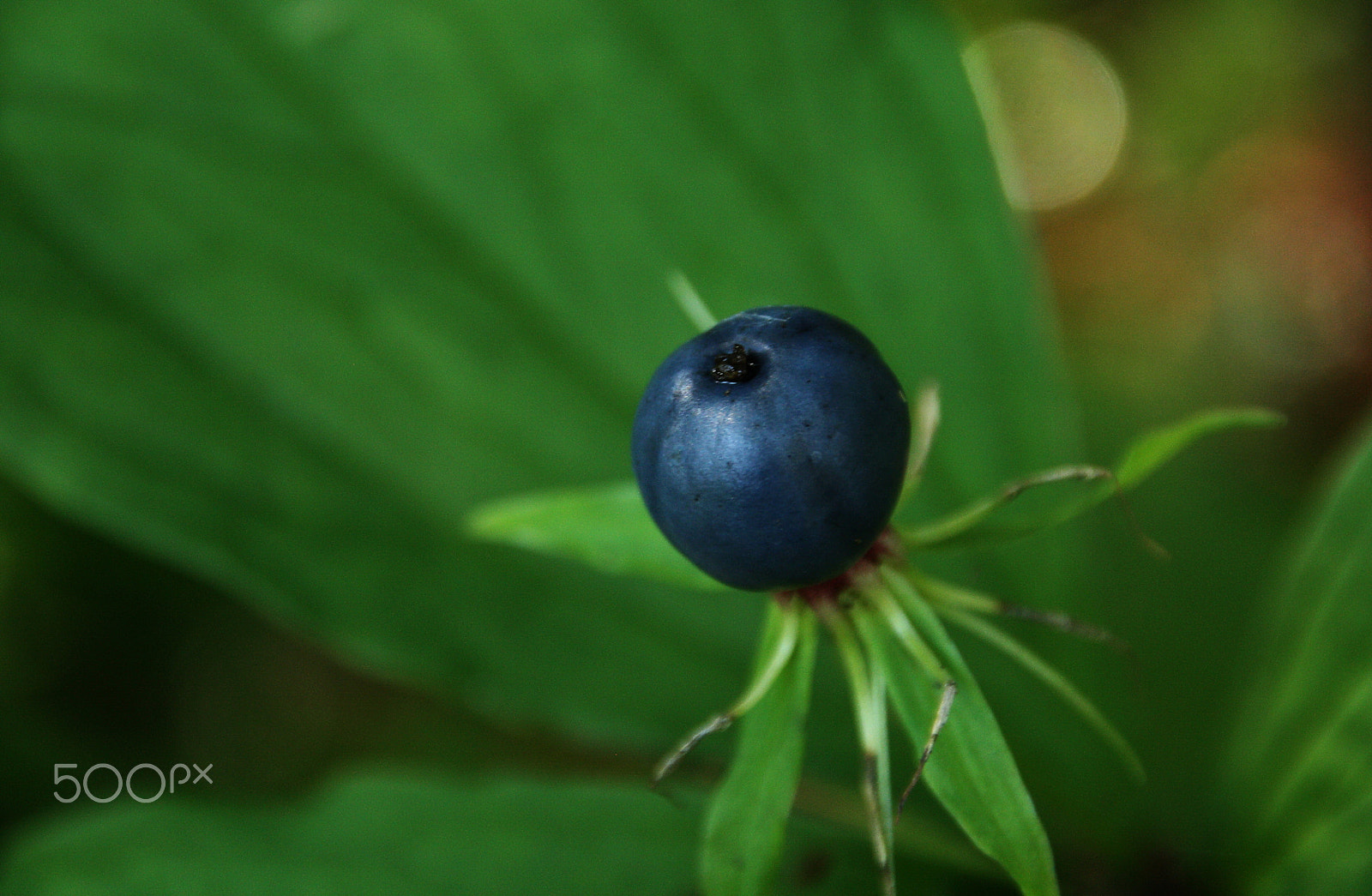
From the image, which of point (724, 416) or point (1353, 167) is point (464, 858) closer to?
point (724, 416)

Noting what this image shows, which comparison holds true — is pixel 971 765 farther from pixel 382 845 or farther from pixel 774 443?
pixel 382 845

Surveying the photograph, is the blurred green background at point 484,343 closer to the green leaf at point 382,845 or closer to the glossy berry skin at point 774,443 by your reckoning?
the green leaf at point 382,845

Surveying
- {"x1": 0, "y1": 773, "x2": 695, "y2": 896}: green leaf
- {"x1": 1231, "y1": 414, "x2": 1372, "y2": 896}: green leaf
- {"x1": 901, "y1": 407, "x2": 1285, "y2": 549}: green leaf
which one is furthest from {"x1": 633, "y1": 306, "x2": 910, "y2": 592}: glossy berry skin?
{"x1": 0, "y1": 773, "x2": 695, "y2": 896}: green leaf

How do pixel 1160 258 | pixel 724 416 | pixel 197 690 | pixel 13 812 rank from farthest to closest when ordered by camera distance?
1. pixel 1160 258
2. pixel 197 690
3. pixel 13 812
4. pixel 724 416

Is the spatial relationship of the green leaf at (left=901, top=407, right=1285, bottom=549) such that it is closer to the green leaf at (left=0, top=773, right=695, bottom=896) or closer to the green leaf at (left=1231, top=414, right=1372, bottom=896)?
the green leaf at (left=1231, top=414, right=1372, bottom=896)

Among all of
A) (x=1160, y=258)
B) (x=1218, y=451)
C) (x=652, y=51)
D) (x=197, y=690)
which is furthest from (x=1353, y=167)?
(x=197, y=690)
